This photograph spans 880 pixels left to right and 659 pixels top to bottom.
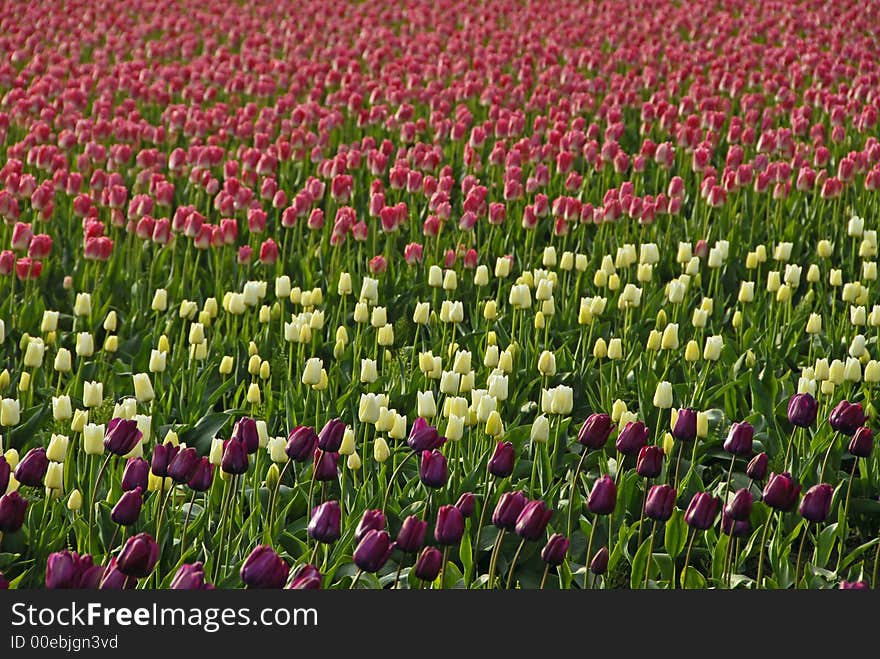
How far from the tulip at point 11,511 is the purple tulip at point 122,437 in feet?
1.32

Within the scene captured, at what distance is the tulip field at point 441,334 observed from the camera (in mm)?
3623

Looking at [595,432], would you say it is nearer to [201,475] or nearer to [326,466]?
[326,466]

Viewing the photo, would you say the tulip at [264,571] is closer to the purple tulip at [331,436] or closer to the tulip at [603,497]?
the purple tulip at [331,436]

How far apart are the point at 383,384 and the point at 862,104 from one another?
6068 millimetres

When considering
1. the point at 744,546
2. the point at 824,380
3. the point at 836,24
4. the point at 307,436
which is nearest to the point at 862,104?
the point at 836,24

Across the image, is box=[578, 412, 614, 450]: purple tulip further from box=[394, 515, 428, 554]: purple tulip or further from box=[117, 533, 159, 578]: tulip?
box=[117, 533, 159, 578]: tulip

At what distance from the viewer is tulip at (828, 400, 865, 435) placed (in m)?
3.75

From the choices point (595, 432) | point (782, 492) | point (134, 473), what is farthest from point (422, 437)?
A: point (782, 492)

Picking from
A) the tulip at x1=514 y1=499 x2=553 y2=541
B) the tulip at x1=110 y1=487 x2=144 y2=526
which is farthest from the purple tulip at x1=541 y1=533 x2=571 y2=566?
the tulip at x1=110 y1=487 x2=144 y2=526

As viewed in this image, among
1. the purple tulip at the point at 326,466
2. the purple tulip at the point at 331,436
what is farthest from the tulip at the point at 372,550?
the purple tulip at the point at 326,466

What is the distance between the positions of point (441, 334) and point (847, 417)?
7.43ft

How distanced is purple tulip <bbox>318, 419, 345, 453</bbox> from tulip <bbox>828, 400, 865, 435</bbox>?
56.2 inches

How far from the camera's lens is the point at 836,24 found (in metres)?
12.9

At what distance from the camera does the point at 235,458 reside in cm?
338
